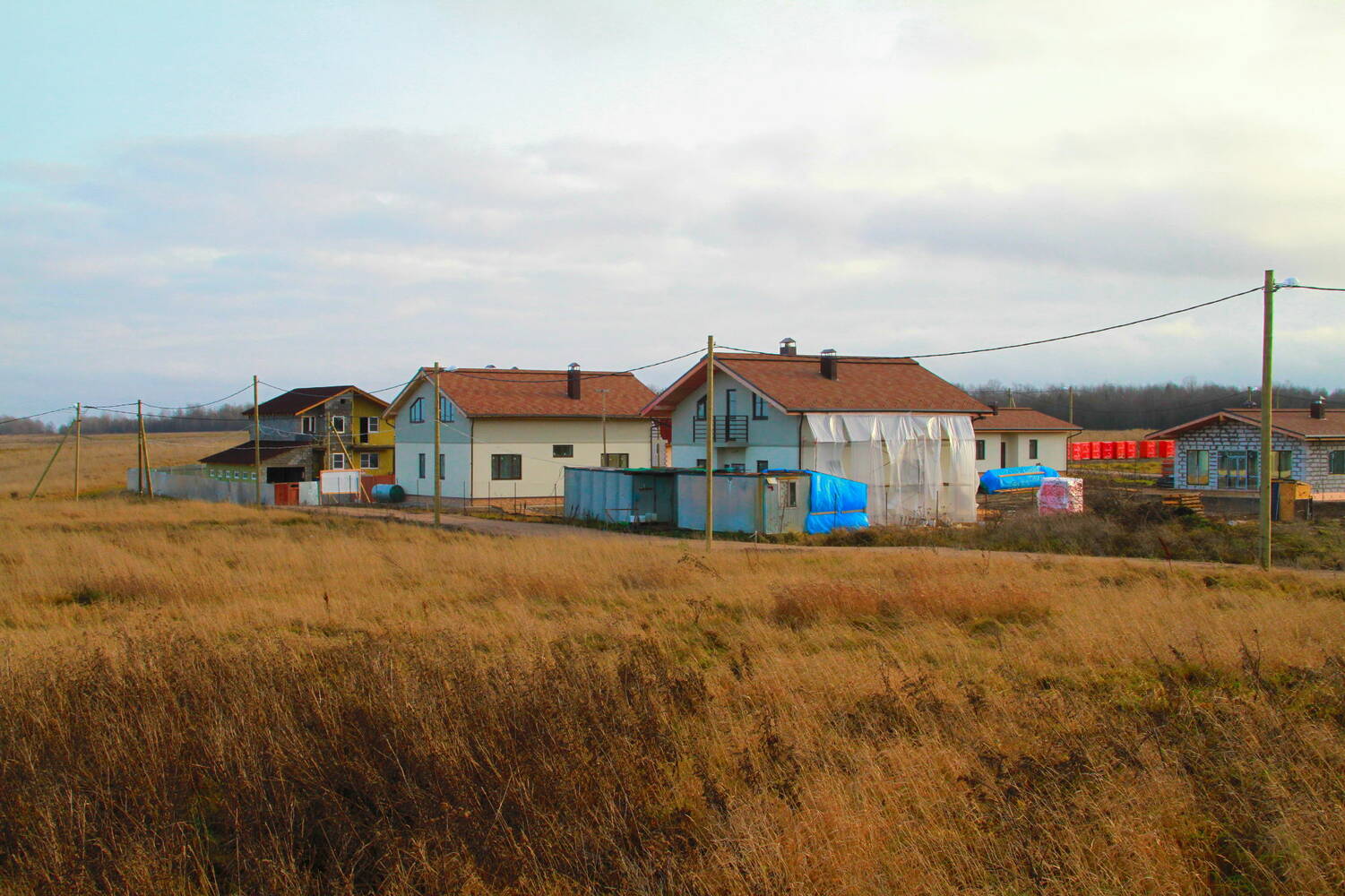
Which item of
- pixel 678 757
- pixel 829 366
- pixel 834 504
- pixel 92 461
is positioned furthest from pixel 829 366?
pixel 92 461

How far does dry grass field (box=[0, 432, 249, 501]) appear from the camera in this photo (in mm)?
57531

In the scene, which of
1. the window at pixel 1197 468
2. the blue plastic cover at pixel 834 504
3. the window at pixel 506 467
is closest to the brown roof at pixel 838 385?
the blue plastic cover at pixel 834 504

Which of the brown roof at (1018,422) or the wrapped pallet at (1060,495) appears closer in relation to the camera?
the wrapped pallet at (1060,495)

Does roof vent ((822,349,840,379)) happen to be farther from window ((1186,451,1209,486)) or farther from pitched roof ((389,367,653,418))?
window ((1186,451,1209,486))

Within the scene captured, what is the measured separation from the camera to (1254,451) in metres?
42.4

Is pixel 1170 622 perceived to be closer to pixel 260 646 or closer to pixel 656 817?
pixel 656 817

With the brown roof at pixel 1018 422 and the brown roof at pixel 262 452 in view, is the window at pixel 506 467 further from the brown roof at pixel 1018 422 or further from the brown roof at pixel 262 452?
the brown roof at pixel 1018 422

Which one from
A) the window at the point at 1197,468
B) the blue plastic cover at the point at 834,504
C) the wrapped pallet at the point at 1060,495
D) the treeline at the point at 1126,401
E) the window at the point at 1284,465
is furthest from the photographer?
the treeline at the point at 1126,401

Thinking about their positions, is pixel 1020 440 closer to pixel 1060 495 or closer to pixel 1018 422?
pixel 1018 422

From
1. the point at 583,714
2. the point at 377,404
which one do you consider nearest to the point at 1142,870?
the point at 583,714

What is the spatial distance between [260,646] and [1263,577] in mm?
14689

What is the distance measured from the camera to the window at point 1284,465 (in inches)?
1650

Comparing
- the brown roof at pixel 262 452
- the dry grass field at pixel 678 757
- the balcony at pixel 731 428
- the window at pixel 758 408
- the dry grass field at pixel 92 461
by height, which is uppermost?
the window at pixel 758 408

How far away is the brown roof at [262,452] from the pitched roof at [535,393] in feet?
30.0
